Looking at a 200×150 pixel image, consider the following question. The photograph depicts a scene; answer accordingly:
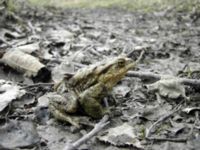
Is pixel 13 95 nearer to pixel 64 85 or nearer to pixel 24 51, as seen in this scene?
pixel 64 85

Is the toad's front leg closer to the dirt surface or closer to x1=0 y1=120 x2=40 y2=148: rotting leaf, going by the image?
the dirt surface

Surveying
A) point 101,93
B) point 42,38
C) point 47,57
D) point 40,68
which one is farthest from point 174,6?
point 101,93

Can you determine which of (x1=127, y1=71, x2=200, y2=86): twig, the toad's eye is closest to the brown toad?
the toad's eye

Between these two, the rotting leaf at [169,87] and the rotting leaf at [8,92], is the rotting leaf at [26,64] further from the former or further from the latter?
the rotting leaf at [169,87]

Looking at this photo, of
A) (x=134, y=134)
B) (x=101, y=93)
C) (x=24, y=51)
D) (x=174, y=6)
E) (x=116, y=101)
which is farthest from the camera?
(x=174, y=6)

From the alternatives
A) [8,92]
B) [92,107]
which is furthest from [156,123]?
[8,92]
